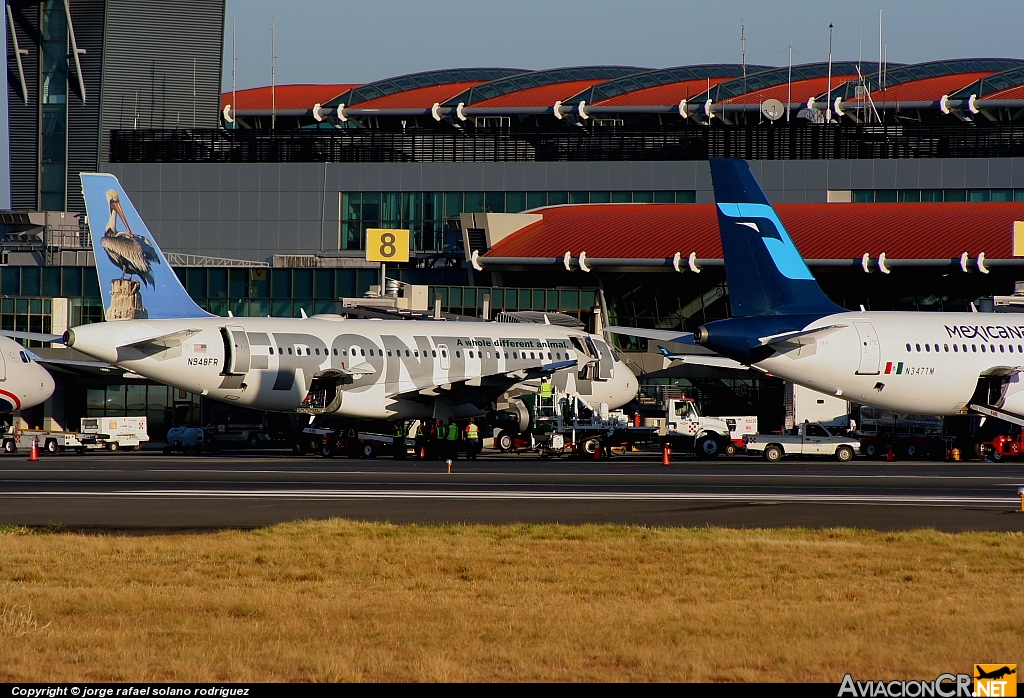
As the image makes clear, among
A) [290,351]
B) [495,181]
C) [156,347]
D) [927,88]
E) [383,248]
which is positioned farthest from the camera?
[927,88]

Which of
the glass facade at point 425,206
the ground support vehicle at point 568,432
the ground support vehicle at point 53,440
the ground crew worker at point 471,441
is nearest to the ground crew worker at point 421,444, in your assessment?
the ground crew worker at point 471,441

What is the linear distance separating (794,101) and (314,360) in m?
51.0

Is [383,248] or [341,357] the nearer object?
[341,357]

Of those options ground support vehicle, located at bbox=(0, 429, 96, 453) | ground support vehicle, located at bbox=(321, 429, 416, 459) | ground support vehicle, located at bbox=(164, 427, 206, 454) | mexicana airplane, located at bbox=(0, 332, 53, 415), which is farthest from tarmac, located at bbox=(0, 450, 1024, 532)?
mexicana airplane, located at bbox=(0, 332, 53, 415)

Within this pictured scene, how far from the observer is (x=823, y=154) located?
76.8 metres

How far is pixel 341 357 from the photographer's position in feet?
140

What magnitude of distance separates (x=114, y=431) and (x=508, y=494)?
90.7 ft

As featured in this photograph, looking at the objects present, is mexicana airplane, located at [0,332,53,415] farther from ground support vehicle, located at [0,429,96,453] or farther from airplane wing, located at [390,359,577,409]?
airplane wing, located at [390,359,577,409]

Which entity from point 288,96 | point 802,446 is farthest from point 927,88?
point 802,446

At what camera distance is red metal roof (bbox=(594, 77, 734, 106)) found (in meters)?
84.2

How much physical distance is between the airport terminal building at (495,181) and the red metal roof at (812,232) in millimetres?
171

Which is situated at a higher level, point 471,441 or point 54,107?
point 54,107

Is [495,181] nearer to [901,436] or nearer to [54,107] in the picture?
[54,107]

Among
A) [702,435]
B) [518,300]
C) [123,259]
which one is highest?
[518,300]
